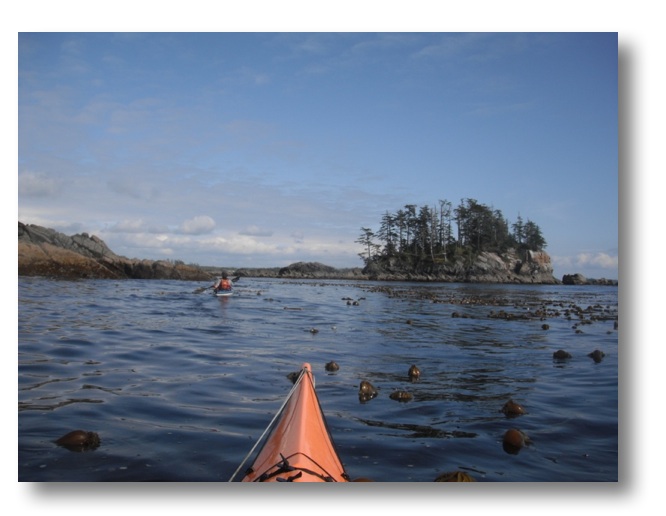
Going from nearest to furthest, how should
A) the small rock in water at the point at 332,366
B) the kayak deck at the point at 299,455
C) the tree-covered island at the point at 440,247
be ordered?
the kayak deck at the point at 299,455, the small rock in water at the point at 332,366, the tree-covered island at the point at 440,247

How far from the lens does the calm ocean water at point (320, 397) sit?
5660 millimetres

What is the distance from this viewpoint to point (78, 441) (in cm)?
571

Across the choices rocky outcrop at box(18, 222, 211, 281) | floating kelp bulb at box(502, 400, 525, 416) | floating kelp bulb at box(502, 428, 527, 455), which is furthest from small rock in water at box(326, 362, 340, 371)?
rocky outcrop at box(18, 222, 211, 281)

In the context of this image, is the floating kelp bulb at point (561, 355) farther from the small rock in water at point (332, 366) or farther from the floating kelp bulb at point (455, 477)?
the floating kelp bulb at point (455, 477)

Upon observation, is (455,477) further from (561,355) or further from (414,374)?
(561,355)

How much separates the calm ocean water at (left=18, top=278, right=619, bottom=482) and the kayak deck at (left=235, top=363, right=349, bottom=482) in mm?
489

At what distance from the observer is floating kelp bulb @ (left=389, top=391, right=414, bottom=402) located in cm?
852

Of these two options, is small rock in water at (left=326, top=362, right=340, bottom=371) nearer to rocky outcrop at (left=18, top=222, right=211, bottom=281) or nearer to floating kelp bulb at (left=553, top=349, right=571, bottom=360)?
floating kelp bulb at (left=553, top=349, right=571, bottom=360)

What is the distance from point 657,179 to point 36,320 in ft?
55.6

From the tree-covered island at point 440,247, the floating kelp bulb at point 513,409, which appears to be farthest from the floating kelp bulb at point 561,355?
the tree-covered island at point 440,247

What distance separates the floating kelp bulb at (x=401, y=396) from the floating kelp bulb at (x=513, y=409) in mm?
1599
